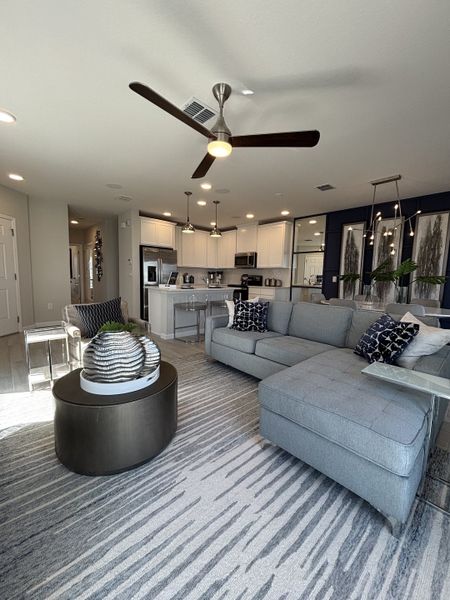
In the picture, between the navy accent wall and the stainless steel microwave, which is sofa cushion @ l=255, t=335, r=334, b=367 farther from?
the stainless steel microwave

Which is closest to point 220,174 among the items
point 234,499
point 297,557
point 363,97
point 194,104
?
point 194,104

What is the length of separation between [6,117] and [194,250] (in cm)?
523

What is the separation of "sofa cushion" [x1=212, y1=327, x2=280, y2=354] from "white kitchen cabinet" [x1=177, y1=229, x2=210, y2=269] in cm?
434

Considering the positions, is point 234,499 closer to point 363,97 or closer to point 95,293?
point 363,97

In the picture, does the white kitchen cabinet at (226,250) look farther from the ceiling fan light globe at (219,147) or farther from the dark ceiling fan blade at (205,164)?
the ceiling fan light globe at (219,147)

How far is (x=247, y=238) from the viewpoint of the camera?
7.37 m

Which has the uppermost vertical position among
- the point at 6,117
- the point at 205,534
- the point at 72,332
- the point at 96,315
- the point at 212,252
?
the point at 6,117

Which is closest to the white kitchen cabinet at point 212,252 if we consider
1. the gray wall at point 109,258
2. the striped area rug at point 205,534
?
the gray wall at point 109,258

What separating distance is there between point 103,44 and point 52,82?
0.67 m

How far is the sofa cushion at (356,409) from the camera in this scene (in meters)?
1.26

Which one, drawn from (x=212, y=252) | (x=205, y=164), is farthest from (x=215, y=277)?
(x=205, y=164)

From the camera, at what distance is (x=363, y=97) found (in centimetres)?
212

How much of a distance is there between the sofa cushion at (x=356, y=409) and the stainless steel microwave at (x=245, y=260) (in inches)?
213

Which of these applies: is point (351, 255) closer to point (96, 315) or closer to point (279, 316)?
point (279, 316)
